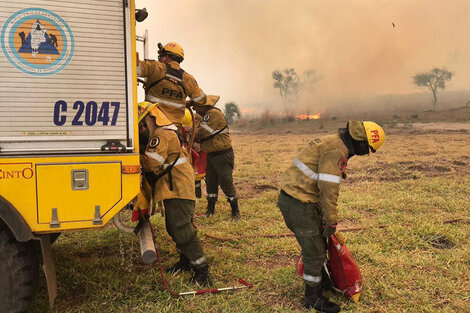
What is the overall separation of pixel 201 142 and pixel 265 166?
5.85m

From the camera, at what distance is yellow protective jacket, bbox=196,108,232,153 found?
656 centimetres

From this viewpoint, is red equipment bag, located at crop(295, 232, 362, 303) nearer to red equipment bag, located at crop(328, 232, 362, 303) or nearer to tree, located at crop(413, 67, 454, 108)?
red equipment bag, located at crop(328, 232, 362, 303)

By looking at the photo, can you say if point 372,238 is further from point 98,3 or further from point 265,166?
point 265,166

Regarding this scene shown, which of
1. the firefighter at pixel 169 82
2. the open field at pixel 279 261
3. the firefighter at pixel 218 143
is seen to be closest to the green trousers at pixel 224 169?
the firefighter at pixel 218 143

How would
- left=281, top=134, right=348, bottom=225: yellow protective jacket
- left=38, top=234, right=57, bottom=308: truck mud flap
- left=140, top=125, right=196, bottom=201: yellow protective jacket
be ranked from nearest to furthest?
1. left=38, top=234, right=57, bottom=308: truck mud flap
2. left=281, top=134, right=348, bottom=225: yellow protective jacket
3. left=140, top=125, right=196, bottom=201: yellow protective jacket

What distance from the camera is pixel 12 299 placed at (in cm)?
295

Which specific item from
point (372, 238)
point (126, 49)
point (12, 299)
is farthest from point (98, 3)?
point (372, 238)

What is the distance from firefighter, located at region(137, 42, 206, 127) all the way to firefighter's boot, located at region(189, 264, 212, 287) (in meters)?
2.01

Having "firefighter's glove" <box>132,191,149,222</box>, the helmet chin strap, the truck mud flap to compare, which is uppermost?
the helmet chin strap

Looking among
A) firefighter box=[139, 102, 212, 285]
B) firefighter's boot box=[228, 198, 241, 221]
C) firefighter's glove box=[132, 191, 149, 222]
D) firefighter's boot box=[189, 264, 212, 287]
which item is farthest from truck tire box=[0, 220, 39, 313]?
firefighter's boot box=[228, 198, 241, 221]

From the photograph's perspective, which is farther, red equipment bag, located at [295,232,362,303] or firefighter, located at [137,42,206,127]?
firefighter, located at [137,42,206,127]

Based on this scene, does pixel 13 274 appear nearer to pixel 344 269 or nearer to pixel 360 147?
pixel 344 269

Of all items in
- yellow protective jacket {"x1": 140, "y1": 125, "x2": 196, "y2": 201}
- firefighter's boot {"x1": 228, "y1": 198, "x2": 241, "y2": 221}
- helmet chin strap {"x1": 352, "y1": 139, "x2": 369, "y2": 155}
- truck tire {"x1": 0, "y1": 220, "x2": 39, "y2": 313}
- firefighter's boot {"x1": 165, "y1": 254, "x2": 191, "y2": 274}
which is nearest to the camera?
truck tire {"x1": 0, "y1": 220, "x2": 39, "y2": 313}

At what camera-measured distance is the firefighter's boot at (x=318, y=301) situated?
351cm
